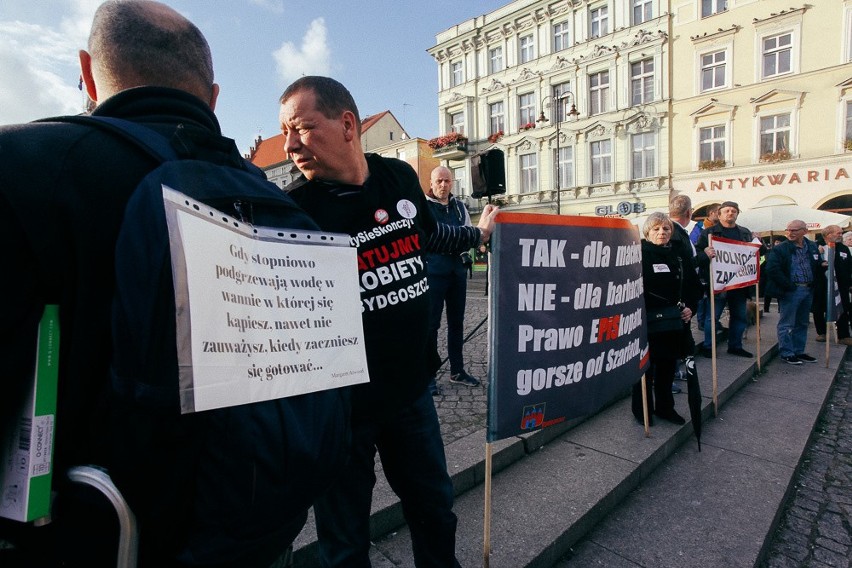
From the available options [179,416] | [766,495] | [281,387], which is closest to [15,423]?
[179,416]

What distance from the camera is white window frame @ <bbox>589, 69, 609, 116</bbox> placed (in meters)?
23.4

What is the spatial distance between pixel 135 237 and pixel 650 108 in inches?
983

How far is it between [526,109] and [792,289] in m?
22.7

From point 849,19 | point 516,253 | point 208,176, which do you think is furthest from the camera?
point 849,19

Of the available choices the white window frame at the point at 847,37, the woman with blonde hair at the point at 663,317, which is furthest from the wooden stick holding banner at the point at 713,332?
the white window frame at the point at 847,37

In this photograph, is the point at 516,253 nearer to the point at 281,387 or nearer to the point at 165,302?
the point at 281,387

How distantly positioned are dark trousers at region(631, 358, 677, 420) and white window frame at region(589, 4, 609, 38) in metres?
24.0

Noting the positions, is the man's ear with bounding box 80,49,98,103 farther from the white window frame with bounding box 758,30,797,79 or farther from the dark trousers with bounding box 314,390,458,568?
the white window frame with bounding box 758,30,797,79

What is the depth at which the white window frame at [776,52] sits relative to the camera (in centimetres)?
1836

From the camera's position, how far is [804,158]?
18.0 meters

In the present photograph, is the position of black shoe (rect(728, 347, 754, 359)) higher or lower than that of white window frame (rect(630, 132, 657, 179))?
lower

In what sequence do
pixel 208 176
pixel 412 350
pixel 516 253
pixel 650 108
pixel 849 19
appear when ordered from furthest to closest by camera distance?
1. pixel 650 108
2. pixel 849 19
3. pixel 516 253
4. pixel 412 350
5. pixel 208 176

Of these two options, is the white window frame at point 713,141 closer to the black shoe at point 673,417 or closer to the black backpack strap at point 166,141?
the black shoe at point 673,417

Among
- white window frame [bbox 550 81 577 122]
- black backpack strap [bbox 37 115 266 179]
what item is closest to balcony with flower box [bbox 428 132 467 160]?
white window frame [bbox 550 81 577 122]
